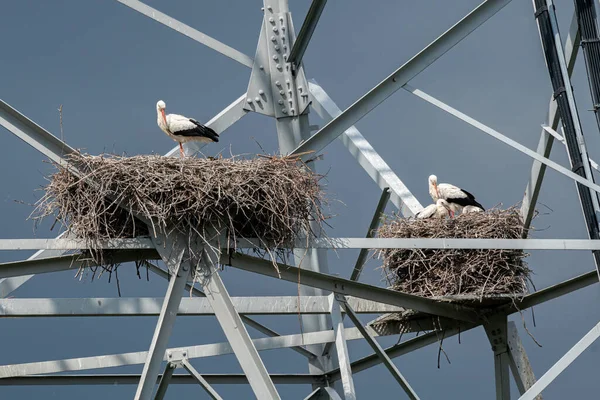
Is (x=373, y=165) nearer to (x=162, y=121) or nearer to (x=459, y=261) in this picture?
(x=459, y=261)

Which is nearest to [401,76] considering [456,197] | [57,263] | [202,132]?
[202,132]

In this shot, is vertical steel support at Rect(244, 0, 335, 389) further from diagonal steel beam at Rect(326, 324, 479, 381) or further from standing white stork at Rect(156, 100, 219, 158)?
diagonal steel beam at Rect(326, 324, 479, 381)

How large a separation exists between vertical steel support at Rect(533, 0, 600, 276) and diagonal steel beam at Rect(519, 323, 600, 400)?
1.66 feet

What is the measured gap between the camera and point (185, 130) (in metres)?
11.4

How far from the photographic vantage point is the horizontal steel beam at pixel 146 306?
9867 mm

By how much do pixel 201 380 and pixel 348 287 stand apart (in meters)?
1.24

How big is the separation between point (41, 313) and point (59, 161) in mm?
1598

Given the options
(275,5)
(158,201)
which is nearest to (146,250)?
(158,201)

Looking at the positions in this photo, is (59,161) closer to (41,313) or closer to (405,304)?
(41,313)

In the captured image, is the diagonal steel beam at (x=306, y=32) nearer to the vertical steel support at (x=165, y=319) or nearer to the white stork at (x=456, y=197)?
the white stork at (x=456, y=197)

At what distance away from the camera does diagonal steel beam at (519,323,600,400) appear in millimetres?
9531

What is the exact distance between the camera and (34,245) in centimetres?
867

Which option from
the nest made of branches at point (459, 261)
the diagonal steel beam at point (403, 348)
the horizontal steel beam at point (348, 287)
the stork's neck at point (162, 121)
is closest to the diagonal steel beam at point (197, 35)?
the stork's neck at point (162, 121)

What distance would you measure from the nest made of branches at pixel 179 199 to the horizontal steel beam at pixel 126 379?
2.11 meters
